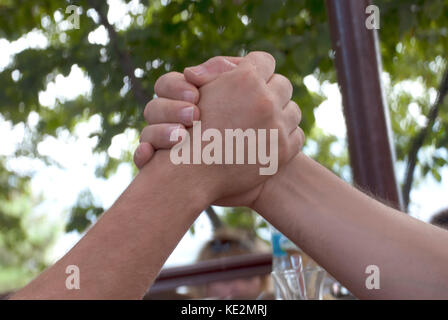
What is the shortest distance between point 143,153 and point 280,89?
203 millimetres

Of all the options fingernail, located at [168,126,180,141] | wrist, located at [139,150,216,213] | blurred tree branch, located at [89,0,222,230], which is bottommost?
wrist, located at [139,150,216,213]

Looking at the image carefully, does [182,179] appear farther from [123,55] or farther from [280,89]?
[123,55]

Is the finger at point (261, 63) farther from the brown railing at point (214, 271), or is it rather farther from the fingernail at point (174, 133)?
the brown railing at point (214, 271)

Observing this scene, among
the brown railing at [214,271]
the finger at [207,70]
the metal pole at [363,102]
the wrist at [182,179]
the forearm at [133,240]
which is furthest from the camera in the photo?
the brown railing at [214,271]

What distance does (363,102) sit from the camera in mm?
1211

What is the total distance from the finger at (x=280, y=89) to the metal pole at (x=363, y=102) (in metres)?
0.55

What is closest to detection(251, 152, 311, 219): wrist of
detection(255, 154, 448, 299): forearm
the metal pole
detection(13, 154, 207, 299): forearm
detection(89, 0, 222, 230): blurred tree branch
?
detection(255, 154, 448, 299): forearm

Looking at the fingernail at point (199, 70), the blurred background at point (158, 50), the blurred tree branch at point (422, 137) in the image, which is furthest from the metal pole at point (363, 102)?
the fingernail at point (199, 70)

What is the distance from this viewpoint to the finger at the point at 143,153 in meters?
0.64

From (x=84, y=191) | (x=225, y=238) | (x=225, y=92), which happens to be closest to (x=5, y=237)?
(x=84, y=191)

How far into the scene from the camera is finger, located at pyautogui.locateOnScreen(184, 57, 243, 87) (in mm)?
696

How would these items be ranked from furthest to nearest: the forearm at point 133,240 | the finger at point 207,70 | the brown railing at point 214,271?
the brown railing at point 214,271 < the finger at point 207,70 < the forearm at point 133,240

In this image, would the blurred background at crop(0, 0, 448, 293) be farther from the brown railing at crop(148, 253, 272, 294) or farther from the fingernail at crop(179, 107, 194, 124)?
the fingernail at crop(179, 107, 194, 124)

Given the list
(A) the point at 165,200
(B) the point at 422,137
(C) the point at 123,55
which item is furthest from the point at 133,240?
(B) the point at 422,137
